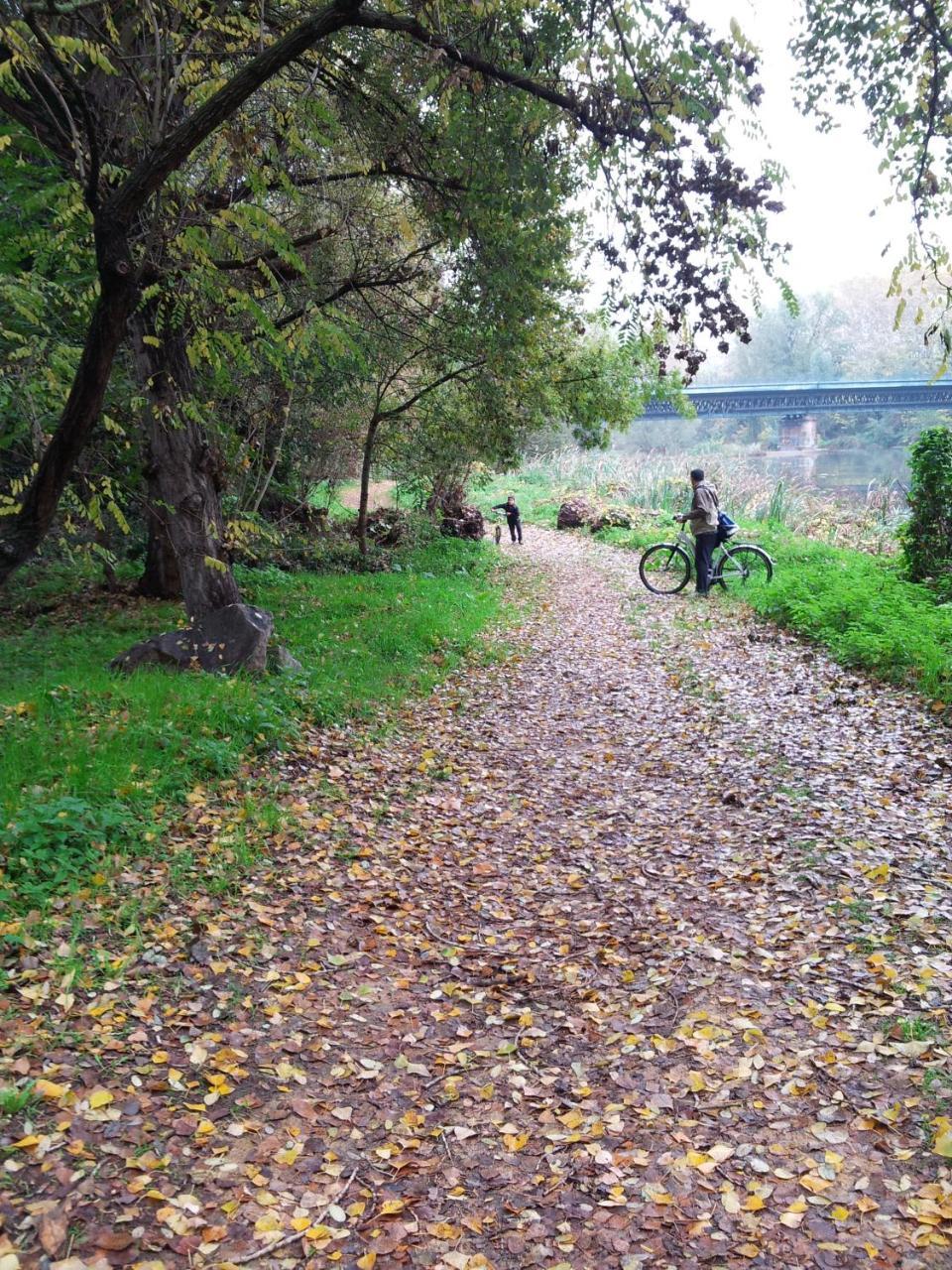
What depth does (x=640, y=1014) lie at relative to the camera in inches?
168

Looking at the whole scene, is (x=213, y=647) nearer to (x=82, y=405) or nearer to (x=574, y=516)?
(x=82, y=405)

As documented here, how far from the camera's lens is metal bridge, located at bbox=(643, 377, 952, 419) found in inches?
1410

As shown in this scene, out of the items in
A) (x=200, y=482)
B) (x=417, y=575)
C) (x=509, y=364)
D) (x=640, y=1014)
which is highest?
(x=509, y=364)

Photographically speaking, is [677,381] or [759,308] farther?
[677,381]

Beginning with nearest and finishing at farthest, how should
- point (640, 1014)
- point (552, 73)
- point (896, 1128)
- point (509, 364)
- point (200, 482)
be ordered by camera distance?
point (896, 1128) < point (640, 1014) < point (552, 73) < point (200, 482) < point (509, 364)

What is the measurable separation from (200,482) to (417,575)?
8130mm

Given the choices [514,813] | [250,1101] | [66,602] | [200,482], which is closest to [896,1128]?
[250,1101]

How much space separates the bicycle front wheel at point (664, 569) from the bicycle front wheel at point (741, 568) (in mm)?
623

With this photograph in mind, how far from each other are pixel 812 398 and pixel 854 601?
3128 cm

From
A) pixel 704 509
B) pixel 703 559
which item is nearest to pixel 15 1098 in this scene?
pixel 704 509

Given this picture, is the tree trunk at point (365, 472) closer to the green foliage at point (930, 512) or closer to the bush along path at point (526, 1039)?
the green foliage at point (930, 512)

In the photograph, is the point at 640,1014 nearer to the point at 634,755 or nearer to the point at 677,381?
the point at 634,755

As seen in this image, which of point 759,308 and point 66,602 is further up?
point 759,308

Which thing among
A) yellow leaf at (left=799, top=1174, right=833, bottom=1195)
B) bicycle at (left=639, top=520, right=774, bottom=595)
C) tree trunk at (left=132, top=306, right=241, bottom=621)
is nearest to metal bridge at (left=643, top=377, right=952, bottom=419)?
bicycle at (left=639, top=520, right=774, bottom=595)
